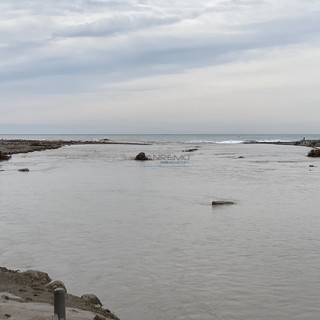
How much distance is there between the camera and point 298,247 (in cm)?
1278

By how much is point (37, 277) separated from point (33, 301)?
70.1 inches

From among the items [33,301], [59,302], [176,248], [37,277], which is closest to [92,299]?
[33,301]

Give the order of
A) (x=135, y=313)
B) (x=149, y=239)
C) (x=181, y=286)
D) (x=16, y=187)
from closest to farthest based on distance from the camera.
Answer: (x=135, y=313) < (x=181, y=286) < (x=149, y=239) < (x=16, y=187)

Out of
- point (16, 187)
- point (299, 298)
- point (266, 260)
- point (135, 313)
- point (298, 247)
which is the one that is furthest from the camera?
point (16, 187)

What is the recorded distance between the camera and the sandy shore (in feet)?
22.8

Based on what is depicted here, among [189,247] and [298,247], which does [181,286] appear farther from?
[298,247]

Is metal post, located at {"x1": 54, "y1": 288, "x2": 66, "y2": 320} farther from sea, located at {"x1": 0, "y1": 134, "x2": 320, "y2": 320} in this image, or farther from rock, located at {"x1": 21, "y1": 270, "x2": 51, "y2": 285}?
rock, located at {"x1": 21, "y1": 270, "x2": 51, "y2": 285}

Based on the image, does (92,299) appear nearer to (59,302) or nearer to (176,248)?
(59,302)

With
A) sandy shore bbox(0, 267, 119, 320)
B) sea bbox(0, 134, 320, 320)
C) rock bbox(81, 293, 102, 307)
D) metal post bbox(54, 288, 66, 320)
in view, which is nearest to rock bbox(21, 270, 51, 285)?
sandy shore bbox(0, 267, 119, 320)

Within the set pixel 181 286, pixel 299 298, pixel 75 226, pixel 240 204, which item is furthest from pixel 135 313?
pixel 240 204

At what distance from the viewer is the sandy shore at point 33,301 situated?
6957mm

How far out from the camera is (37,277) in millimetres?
9648

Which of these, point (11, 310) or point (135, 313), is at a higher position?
point (11, 310)

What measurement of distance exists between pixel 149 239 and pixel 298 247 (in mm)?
4225
